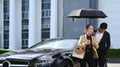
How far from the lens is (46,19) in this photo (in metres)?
39.9

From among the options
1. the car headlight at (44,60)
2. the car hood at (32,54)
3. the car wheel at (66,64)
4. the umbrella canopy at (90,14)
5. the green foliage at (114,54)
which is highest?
the umbrella canopy at (90,14)

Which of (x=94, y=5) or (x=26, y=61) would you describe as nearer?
(x=26, y=61)

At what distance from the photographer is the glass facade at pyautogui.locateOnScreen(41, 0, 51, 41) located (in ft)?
131

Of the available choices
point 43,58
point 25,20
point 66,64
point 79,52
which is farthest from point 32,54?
point 25,20

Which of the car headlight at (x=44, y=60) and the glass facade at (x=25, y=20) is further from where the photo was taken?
Result: the glass facade at (x=25, y=20)

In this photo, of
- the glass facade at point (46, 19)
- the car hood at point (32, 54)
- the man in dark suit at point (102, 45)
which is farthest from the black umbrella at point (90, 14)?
the glass facade at point (46, 19)

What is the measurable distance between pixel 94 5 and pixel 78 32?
284 centimetres

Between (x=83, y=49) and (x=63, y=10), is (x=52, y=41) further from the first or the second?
(x=63, y=10)

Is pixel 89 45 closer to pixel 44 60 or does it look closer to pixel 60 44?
pixel 44 60

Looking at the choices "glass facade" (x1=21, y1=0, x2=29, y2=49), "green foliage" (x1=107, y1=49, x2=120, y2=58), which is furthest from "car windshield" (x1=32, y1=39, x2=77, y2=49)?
"glass facade" (x1=21, y1=0, x2=29, y2=49)

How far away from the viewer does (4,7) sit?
1688 inches

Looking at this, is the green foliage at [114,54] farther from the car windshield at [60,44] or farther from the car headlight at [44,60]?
the car headlight at [44,60]

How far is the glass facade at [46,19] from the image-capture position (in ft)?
131

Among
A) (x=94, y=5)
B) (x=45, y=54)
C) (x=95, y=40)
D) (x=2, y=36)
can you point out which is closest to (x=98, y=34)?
(x=95, y=40)
